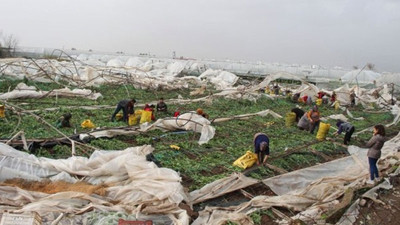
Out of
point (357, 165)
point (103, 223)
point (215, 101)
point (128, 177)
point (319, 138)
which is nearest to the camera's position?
point (103, 223)

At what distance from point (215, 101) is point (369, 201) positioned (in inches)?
442

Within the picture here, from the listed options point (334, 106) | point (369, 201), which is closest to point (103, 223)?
point (369, 201)

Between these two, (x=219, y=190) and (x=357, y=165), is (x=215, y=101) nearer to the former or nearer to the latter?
(x=357, y=165)

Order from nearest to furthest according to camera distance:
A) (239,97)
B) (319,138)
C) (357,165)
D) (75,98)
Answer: (357,165) → (319,138) → (75,98) → (239,97)

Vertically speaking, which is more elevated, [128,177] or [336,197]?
[128,177]

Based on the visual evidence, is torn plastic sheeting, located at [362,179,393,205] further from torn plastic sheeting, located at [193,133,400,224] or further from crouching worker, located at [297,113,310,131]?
crouching worker, located at [297,113,310,131]

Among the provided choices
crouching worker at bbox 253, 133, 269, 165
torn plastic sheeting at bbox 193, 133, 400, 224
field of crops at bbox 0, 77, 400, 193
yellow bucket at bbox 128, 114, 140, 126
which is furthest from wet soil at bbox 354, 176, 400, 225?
yellow bucket at bbox 128, 114, 140, 126

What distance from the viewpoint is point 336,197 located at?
5.88 m

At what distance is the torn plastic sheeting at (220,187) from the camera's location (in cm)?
562

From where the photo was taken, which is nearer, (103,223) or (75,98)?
(103,223)

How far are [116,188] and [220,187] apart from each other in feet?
5.33

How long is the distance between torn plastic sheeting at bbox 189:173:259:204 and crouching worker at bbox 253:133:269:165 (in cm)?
94

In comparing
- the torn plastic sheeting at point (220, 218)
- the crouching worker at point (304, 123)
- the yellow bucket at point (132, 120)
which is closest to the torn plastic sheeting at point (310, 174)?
the torn plastic sheeting at point (220, 218)

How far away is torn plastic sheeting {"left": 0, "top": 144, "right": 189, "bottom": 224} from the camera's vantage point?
458 cm
